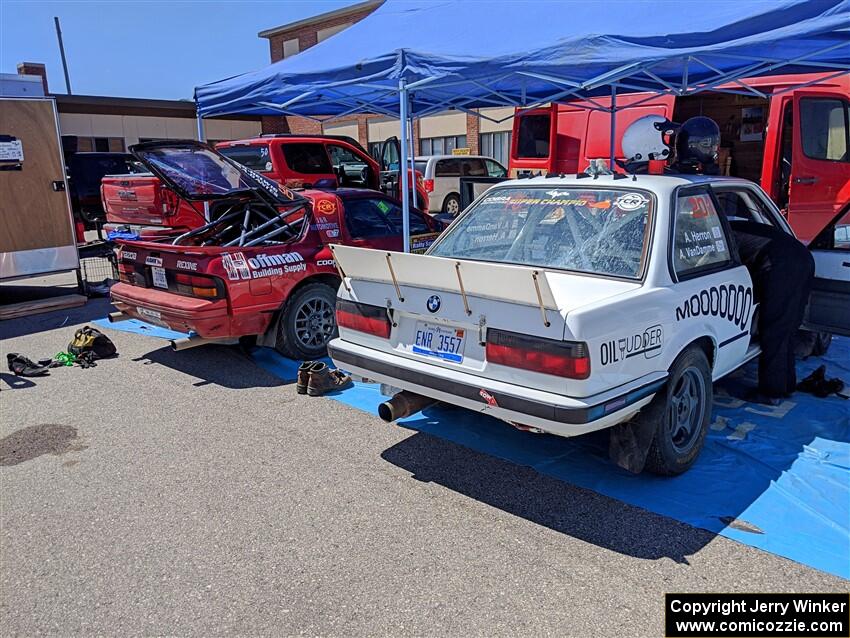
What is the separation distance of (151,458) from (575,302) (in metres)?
2.98

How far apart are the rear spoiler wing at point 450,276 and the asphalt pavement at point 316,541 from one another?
1127mm

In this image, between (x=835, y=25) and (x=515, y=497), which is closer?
(x=515, y=497)

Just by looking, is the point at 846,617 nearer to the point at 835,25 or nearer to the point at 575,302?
the point at 575,302

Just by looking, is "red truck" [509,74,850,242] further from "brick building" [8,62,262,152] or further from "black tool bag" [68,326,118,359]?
"brick building" [8,62,262,152]

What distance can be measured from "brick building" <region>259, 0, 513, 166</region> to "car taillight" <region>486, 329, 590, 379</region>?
17.8 m

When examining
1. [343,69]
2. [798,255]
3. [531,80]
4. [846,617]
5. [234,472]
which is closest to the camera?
[846,617]

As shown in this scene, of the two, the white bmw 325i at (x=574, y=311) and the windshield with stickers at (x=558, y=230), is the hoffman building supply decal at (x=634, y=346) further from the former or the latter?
the windshield with stickers at (x=558, y=230)

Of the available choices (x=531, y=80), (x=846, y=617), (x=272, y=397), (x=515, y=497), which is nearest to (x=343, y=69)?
(x=531, y=80)

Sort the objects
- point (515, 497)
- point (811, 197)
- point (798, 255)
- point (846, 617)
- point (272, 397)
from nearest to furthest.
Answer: point (846, 617)
point (515, 497)
point (798, 255)
point (272, 397)
point (811, 197)

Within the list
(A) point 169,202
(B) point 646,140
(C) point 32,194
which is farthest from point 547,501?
(C) point 32,194

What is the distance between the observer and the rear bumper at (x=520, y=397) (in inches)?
125

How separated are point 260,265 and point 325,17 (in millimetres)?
31142

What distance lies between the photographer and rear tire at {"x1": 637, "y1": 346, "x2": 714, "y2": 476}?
364cm

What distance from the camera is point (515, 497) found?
3803 mm
